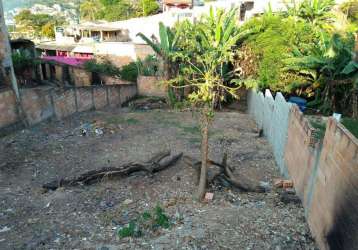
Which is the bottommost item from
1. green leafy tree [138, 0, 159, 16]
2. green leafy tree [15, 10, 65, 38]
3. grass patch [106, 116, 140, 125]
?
grass patch [106, 116, 140, 125]

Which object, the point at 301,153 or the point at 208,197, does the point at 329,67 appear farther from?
the point at 208,197

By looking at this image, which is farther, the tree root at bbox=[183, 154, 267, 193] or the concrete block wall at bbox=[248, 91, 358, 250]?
the tree root at bbox=[183, 154, 267, 193]

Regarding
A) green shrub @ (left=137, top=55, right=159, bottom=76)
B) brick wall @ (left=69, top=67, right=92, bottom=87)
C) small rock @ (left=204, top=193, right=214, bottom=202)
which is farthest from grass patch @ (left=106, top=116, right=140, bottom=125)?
brick wall @ (left=69, top=67, right=92, bottom=87)

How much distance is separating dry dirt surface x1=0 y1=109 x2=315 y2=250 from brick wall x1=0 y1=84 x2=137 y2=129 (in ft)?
2.47

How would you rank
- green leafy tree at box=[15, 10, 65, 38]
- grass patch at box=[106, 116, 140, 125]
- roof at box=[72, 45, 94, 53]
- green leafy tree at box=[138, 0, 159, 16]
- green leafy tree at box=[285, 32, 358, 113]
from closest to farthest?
green leafy tree at box=[285, 32, 358, 113] → grass patch at box=[106, 116, 140, 125] → roof at box=[72, 45, 94, 53] → green leafy tree at box=[138, 0, 159, 16] → green leafy tree at box=[15, 10, 65, 38]

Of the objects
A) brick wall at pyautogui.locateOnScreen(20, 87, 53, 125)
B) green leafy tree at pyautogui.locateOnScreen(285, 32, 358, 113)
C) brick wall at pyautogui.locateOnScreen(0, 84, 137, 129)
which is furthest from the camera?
brick wall at pyautogui.locateOnScreen(20, 87, 53, 125)

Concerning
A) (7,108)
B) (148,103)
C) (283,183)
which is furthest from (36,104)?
(283,183)

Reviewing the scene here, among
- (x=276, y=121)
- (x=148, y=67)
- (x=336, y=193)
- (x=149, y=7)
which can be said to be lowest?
(x=276, y=121)

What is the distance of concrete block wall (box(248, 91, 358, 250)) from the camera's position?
3422mm

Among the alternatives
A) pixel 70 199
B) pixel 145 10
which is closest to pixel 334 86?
pixel 70 199

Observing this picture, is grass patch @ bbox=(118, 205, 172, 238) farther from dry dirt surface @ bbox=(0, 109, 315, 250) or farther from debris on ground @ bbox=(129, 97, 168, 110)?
debris on ground @ bbox=(129, 97, 168, 110)

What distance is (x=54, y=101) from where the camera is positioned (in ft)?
36.5

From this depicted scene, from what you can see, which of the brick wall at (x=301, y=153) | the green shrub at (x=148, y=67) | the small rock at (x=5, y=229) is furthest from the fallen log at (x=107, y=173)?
the green shrub at (x=148, y=67)

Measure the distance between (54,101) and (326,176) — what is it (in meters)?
9.68
